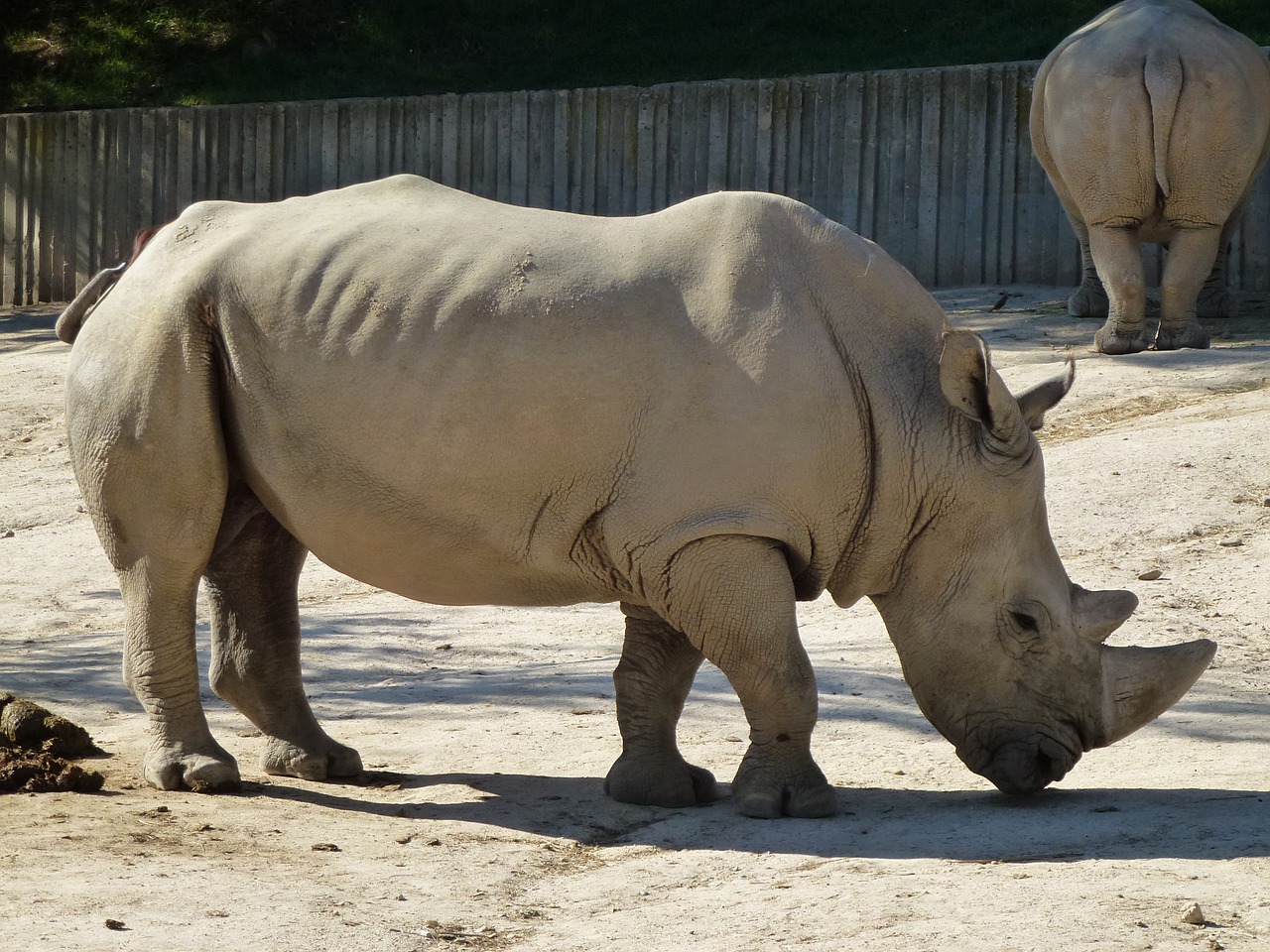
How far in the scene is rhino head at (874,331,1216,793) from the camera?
4914 mm

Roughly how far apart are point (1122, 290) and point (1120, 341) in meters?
0.32

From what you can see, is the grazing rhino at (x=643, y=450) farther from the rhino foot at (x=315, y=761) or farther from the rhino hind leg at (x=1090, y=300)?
the rhino hind leg at (x=1090, y=300)

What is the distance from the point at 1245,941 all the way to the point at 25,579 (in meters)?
6.93

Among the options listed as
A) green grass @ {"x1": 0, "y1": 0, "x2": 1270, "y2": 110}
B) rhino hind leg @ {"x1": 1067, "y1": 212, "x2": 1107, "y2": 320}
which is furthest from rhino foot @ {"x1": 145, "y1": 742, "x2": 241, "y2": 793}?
green grass @ {"x1": 0, "y1": 0, "x2": 1270, "y2": 110}

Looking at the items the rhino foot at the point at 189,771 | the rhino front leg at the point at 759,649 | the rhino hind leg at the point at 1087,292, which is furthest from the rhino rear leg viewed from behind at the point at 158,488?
the rhino hind leg at the point at 1087,292

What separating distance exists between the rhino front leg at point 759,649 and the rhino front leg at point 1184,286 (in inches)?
270

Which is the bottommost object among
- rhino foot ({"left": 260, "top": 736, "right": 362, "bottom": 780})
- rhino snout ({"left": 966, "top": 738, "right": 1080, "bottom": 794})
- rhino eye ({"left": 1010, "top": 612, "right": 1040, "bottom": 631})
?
rhino foot ({"left": 260, "top": 736, "right": 362, "bottom": 780})

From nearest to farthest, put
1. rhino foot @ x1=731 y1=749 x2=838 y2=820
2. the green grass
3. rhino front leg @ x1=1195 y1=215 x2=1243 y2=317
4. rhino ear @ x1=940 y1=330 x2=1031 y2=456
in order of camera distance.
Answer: rhino ear @ x1=940 y1=330 x2=1031 y2=456
rhino foot @ x1=731 y1=749 x2=838 y2=820
rhino front leg @ x1=1195 y1=215 x2=1243 y2=317
the green grass

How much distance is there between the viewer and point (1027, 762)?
4902 millimetres

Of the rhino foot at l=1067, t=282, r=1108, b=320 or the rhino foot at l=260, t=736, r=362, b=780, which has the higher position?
the rhino foot at l=1067, t=282, r=1108, b=320

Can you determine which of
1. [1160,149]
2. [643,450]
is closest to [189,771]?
[643,450]

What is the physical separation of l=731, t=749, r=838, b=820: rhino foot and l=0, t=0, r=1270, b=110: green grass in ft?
43.5

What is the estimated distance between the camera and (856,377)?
15.9ft

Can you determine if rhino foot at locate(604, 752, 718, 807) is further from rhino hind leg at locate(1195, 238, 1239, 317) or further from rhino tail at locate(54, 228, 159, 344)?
rhino hind leg at locate(1195, 238, 1239, 317)
